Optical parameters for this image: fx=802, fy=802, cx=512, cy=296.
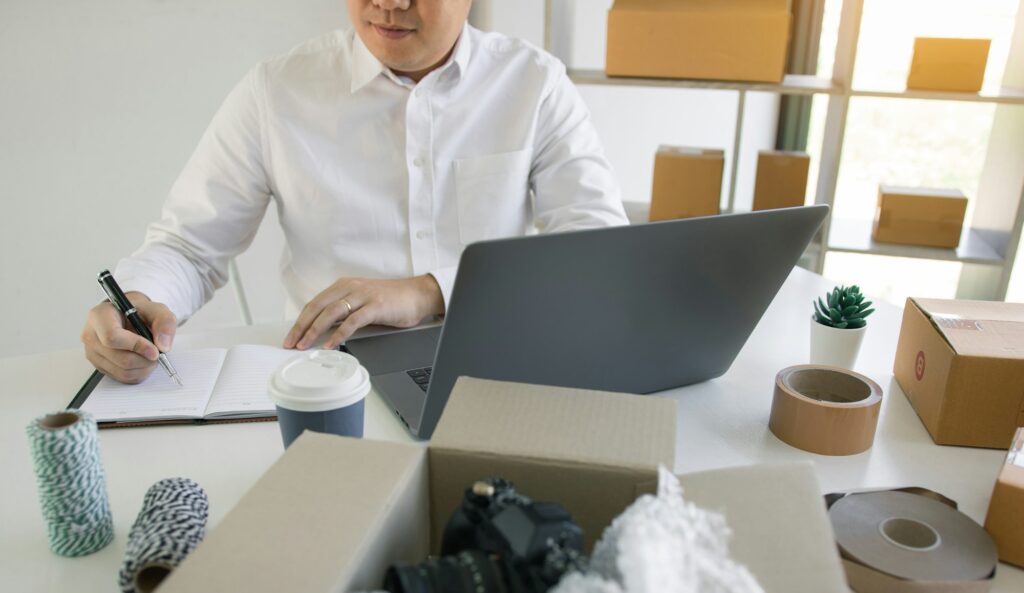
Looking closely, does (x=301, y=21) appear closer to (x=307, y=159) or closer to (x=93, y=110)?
(x=93, y=110)

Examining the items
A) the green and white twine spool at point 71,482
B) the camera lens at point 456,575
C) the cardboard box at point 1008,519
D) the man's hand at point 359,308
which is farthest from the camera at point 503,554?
the man's hand at point 359,308

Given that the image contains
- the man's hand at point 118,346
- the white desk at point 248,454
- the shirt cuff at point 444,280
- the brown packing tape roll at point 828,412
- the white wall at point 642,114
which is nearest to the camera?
the white desk at point 248,454

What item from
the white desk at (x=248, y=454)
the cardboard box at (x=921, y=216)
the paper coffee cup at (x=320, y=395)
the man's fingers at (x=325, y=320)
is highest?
the paper coffee cup at (x=320, y=395)

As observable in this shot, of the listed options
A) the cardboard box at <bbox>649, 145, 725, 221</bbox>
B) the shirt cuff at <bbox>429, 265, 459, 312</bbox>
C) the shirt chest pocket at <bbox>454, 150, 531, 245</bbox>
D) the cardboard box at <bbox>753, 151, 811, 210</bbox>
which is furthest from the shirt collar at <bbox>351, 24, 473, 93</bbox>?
the cardboard box at <bbox>753, 151, 811, 210</bbox>

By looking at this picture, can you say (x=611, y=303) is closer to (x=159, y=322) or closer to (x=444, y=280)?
(x=444, y=280)

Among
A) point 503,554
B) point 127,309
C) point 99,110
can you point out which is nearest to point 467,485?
point 503,554

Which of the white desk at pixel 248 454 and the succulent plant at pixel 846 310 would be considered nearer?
the white desk at pixel 248 454

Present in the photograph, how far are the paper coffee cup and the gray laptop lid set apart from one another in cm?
10

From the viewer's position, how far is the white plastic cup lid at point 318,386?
0.72m

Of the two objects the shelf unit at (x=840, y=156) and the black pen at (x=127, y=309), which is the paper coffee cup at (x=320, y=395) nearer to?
the black pen at (x=127, y=309)

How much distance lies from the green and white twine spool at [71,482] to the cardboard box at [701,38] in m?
1.79

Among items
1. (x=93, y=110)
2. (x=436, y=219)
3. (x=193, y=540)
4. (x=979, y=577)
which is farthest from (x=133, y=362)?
(x=93, y=110)

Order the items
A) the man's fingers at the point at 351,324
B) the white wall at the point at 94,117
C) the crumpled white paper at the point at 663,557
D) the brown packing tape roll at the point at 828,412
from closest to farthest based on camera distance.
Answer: the crumpled white paper at the point at 663,557 < the brown packing tape roll at the point at 828,412 < the man's fingers at the point at 351,324 < the white wall at the point at 94,117

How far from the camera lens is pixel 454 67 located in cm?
156
